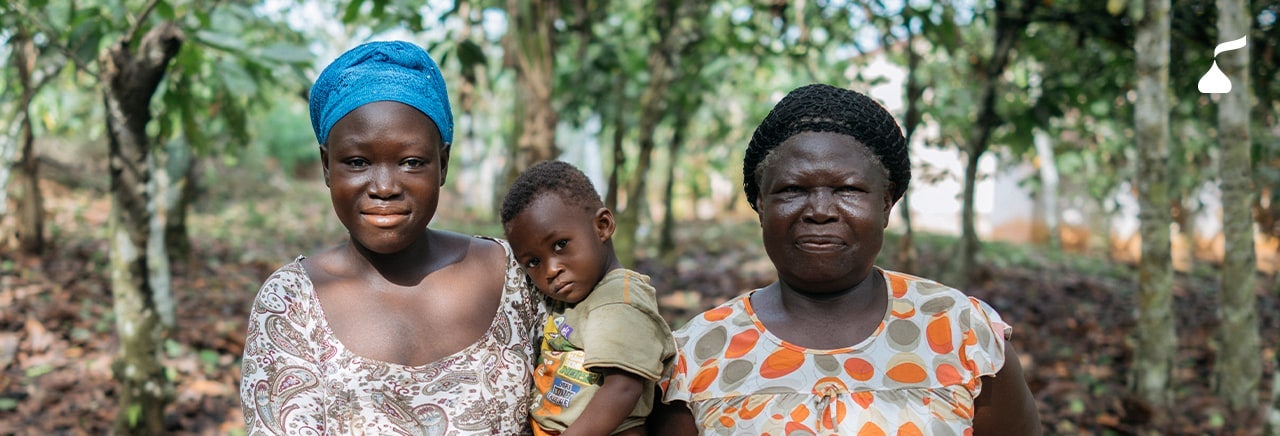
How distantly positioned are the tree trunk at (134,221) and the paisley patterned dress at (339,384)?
187cm

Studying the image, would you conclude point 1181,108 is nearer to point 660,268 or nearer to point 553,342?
point 660,268

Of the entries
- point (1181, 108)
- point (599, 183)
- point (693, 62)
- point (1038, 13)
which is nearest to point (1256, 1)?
point (1038, 13)

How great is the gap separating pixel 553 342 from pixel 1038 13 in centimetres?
541

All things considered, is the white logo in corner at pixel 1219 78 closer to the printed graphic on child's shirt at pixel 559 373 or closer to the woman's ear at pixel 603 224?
the woman's ear at pixel 603 224

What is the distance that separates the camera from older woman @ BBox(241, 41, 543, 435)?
1.76 metres

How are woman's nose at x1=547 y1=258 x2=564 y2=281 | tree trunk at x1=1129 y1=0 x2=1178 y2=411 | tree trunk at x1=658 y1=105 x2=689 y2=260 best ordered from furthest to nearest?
tree trunk at x1=658 y1=105 x2=689 y2=260 < tree trunk at x1=1129 y1=0 x2=1178 y2=411 < woman's nose at x1=547 y1=258 x2=564 y2=281

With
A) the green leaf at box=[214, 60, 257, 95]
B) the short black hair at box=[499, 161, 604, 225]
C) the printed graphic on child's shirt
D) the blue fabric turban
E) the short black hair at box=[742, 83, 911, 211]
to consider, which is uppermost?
the green leaf at box=[214, 60, 257, 95]

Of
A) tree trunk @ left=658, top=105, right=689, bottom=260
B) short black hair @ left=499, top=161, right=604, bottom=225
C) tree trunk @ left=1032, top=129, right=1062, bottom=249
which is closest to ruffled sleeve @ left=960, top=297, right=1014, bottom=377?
short black hair @ left=499, top=161, right=604, bottom=225

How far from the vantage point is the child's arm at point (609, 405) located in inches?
74.4

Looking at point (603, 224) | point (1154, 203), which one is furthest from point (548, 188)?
point (1154, 203)

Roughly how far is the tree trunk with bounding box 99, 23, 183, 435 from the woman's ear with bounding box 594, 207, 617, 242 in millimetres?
1962

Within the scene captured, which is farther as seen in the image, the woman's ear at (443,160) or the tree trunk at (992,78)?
the tree trunk at (992,78)

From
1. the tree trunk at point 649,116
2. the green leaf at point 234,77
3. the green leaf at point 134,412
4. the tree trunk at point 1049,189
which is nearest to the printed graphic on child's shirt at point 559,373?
the green leaf at point 234,77

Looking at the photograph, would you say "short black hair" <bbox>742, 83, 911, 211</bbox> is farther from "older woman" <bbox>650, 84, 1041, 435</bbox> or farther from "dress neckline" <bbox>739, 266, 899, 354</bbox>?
"dress neckline" <bbox>739, 266, 899, 354</bbox>
